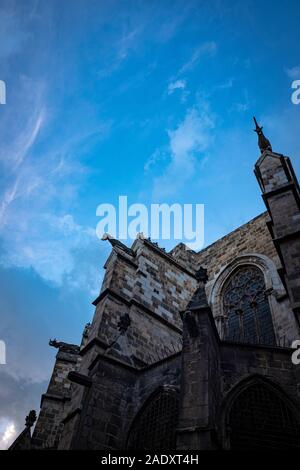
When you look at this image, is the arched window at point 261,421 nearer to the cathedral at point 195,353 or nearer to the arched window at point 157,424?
the cathedral at point 195,353

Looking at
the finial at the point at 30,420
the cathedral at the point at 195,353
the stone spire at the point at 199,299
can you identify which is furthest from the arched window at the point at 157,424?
the finial at the point at 30,420

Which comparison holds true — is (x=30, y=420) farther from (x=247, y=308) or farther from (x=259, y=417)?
(x=259, y=417)

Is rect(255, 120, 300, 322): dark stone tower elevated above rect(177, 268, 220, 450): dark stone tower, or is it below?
above

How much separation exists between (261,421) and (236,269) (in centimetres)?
669

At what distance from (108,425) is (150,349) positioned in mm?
2775

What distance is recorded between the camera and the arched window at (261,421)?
239 inches

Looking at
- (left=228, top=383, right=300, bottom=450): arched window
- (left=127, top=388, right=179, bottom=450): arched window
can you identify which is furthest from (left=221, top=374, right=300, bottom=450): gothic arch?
(left=127, top=388, right=179, bottom=450): arched window

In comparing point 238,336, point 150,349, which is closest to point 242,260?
point 238,336

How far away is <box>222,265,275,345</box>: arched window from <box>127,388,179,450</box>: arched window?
11.6ft

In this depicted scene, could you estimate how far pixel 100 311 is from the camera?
9891mm

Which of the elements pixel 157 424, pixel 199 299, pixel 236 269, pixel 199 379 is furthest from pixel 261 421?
pixel 236 269

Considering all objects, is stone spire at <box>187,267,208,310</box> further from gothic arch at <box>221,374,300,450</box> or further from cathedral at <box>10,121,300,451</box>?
gothic arch at <box>221,374,300,450</box>

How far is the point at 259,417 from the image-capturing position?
6406mm

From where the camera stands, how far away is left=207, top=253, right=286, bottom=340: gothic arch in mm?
10320
